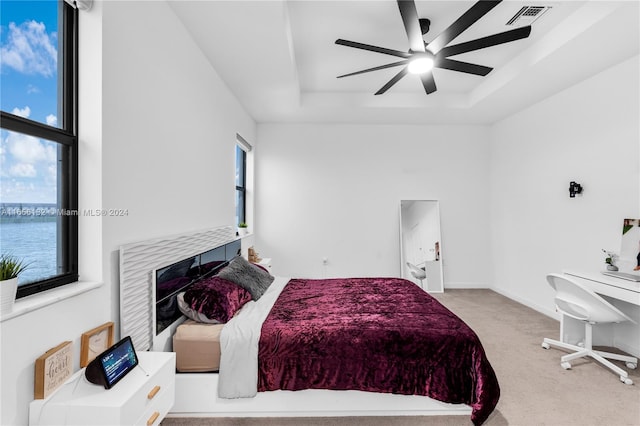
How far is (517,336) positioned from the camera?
3189mm

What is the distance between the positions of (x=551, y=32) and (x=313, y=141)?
3.19 meters

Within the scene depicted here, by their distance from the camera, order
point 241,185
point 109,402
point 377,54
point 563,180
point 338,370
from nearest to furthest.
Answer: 1. point 109,402
2. point 338,370
3. point 377,54
4. point 563,180
5. point 241,185

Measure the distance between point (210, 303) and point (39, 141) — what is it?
1302mm

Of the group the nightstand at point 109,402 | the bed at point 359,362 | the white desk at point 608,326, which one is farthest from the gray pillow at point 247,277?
the white desk at point 608,326

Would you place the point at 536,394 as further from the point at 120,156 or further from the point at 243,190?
the point at 243,190

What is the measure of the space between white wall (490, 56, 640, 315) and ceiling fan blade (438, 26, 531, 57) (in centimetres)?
169

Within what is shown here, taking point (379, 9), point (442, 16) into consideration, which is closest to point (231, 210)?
point (379, 9)

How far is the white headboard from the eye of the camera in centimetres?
165

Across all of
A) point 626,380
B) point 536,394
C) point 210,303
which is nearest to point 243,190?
point 210,303

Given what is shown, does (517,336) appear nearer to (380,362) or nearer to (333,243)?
(380,362)

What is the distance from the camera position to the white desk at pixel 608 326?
8.57 ft

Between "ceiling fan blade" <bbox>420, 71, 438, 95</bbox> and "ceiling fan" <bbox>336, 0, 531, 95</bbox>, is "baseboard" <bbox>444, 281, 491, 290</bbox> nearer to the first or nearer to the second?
"ceiling fan blade" <bbox>420, 71, 438, 95</bbox>

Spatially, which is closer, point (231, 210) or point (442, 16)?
point (442, 16)

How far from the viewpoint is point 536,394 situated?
2.22m
